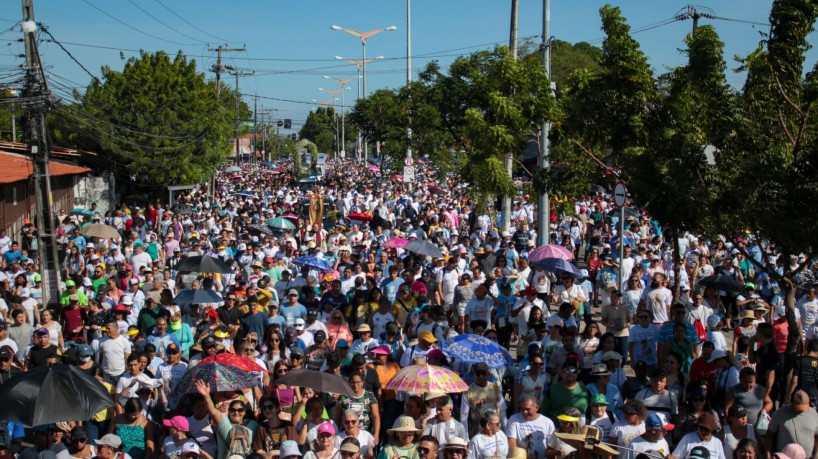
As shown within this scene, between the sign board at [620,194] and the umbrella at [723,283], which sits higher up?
the sign board at [620,194]

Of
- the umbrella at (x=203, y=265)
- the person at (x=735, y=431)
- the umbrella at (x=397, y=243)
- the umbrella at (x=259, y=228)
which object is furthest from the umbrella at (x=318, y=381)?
the umbrella at (x=259, y=228)

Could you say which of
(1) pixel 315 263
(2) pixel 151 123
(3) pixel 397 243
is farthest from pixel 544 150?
(2) pixel 151 123

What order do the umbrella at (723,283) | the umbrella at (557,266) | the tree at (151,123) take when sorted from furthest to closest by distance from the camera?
the tree at (151,123) → the umbrella at (557,266) → the umbrella at (723,283)

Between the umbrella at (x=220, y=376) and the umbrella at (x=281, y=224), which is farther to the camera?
the umbrella at (x=281, y=224)

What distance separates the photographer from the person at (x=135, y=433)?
800 cm

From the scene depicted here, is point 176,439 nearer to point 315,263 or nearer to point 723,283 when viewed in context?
point 315,263

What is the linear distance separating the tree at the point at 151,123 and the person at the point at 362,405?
97.5ft

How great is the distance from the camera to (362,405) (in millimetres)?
8523

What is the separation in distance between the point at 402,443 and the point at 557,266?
7406mm

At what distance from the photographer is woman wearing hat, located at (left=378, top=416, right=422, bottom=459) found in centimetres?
712

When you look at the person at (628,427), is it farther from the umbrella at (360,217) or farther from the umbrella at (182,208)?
the umbrella at (182,208)

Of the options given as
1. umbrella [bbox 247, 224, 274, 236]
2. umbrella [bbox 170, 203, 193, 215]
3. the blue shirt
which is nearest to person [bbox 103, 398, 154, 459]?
the blue shirt

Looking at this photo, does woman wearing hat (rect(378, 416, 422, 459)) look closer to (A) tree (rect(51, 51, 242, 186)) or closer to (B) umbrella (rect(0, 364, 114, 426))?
(B) umbrella (rect(0, 364, 114, 426))

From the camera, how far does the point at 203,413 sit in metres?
8.05
